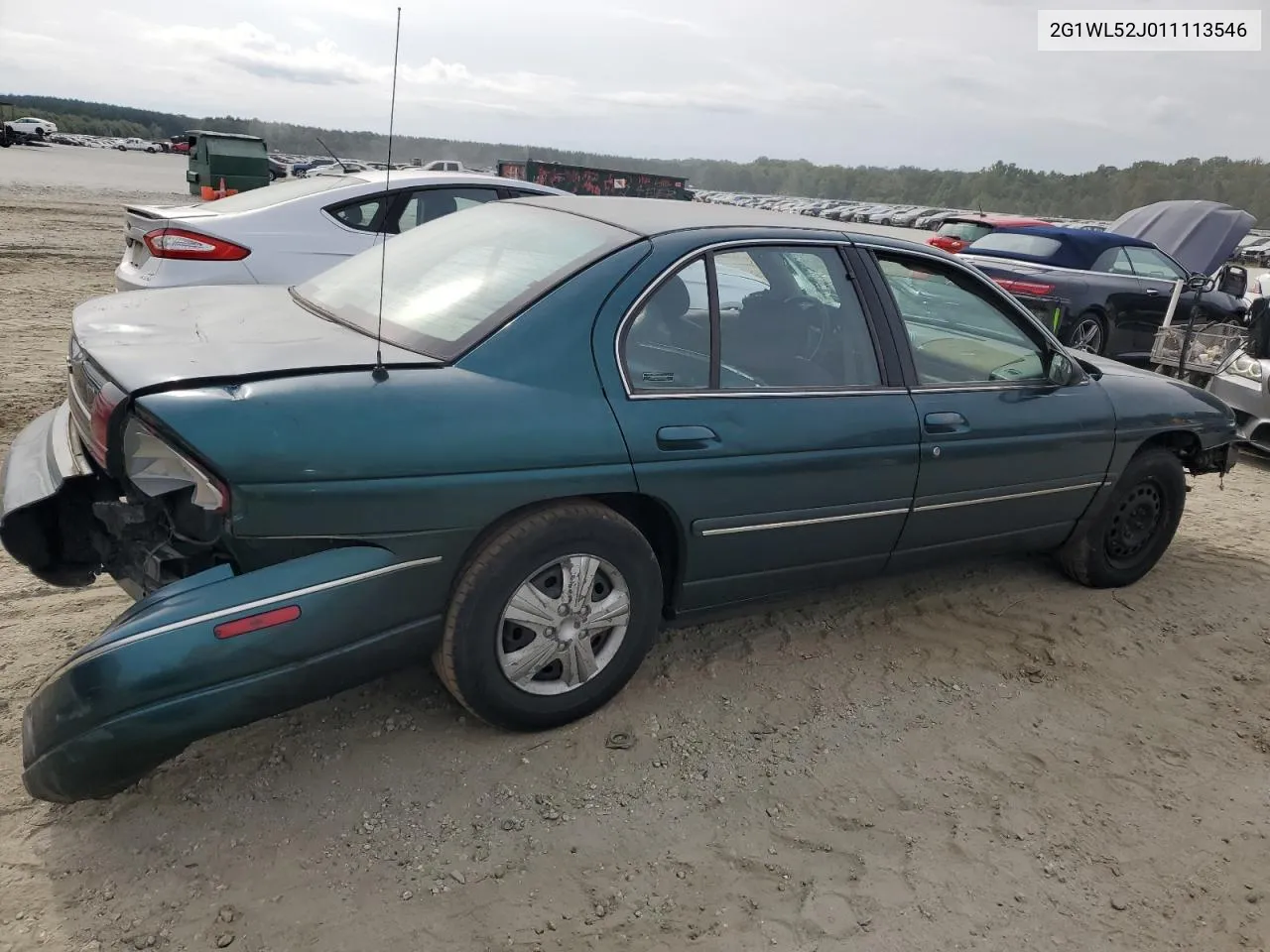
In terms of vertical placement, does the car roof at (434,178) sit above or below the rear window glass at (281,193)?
above

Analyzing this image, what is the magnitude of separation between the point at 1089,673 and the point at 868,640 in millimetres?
886

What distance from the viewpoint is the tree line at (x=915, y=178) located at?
67.6 metres

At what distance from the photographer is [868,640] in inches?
152

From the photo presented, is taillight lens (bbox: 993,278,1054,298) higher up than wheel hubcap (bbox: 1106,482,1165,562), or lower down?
higher up

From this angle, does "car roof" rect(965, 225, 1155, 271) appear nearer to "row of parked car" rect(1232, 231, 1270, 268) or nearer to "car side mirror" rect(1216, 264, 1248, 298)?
"car side mirror" rect(1216, 264, 1248, 298)

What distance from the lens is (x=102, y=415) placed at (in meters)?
2.45

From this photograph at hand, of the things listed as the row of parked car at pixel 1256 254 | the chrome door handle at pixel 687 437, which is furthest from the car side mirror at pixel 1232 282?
the row of parked car at pixel 1256 254

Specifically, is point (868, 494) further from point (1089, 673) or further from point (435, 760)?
point (435, 760)

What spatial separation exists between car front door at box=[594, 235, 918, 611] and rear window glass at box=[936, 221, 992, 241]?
35.2 ft

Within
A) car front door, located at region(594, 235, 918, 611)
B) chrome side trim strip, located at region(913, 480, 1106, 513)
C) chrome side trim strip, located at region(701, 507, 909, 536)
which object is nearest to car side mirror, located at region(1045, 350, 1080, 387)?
chrome side trim strip, located at region(913, 480, 1106, 513)

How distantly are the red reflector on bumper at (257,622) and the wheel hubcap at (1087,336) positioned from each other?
9183 millimetres

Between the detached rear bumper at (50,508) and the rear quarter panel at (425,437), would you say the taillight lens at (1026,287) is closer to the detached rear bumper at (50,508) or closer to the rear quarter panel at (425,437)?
the rear quarter panel at (425,437)

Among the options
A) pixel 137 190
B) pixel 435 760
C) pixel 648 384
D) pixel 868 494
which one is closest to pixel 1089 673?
pixel 868 494

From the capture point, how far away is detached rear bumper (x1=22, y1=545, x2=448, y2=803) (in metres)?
2.24
